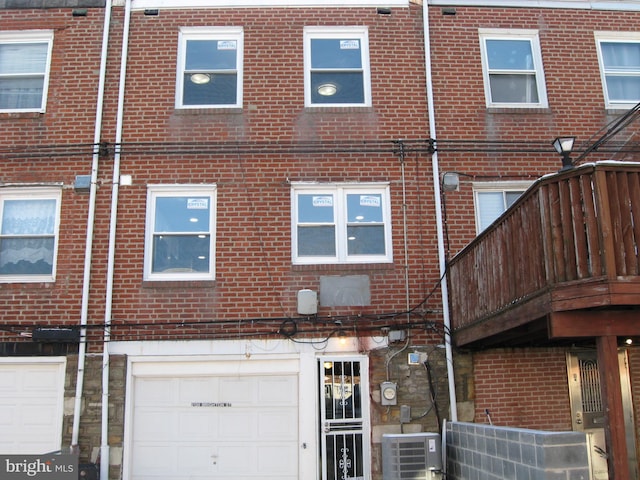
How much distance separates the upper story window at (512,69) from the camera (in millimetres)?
10258

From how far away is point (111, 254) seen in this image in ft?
30.2

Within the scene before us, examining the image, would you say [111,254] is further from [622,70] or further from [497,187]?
[622,70]

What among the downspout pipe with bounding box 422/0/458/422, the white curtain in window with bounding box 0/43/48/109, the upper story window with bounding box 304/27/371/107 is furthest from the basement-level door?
the white curtain in window with bounding box 0/43/48/109

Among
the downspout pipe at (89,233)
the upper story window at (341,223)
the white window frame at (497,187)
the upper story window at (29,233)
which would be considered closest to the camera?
the downspout pipe at (89,233)

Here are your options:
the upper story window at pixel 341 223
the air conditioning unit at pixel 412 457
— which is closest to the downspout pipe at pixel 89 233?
the upper story window at pixel 341 223

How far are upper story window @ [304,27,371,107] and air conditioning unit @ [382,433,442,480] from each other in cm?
529

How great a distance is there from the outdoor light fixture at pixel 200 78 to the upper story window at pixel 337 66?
1.66m

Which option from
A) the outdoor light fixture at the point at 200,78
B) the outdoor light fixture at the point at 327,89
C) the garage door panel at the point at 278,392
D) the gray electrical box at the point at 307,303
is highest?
the outdoor light fixture at the point at 200,78

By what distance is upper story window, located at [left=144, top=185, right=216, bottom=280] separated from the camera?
30.6ft

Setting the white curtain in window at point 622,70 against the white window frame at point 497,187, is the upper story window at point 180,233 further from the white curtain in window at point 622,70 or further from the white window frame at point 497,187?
the white curtain in window at point 622,70

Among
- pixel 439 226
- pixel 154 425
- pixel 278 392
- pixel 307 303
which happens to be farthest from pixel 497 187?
pixel 154 425

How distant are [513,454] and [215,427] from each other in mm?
4308

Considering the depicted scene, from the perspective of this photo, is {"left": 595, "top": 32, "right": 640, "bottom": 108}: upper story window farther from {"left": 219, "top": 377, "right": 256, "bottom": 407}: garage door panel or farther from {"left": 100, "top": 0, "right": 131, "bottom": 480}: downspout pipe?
{"left": 100, "top": 0, "right": 131, "bottom": 480}: downspout pipe

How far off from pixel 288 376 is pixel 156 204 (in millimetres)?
3399
